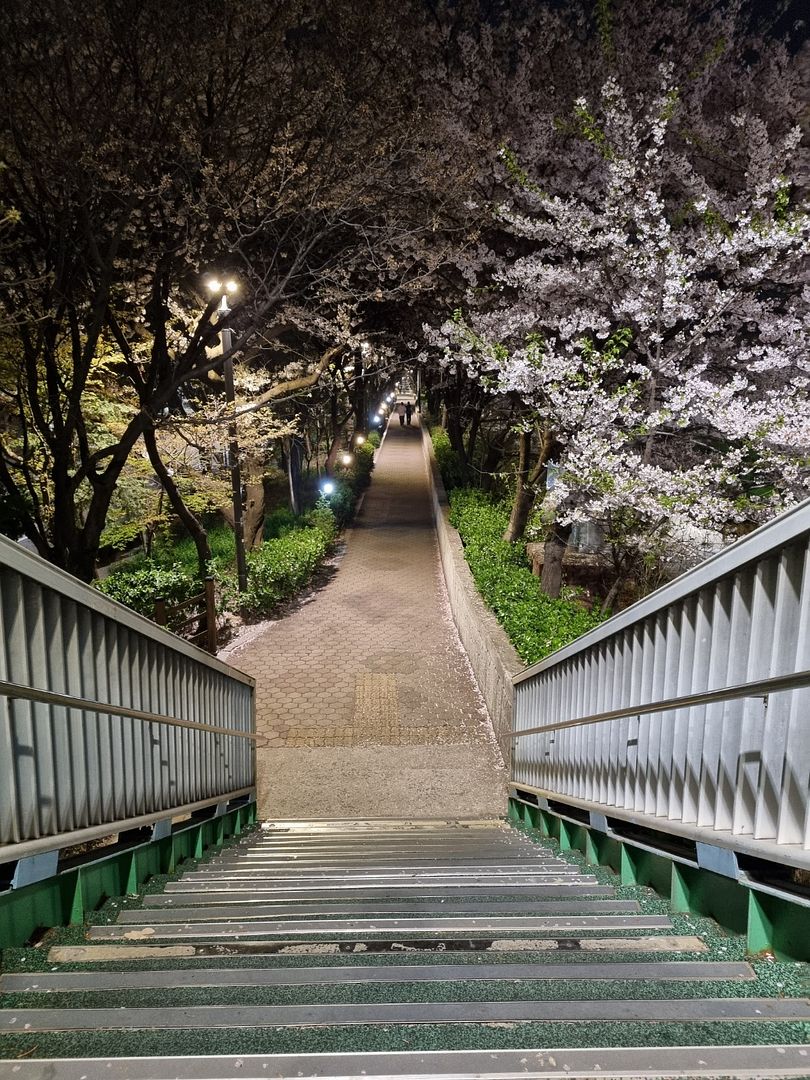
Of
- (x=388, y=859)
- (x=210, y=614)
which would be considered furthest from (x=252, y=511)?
(x=388, y=859)

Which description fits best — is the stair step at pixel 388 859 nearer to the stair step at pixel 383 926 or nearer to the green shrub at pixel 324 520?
the stair step at pixel 383 926

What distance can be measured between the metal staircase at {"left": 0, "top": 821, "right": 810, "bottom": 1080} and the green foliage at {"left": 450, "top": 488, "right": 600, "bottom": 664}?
289 cm

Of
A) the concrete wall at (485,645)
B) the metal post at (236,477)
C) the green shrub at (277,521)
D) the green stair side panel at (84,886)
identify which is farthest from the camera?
the green shrub at (277,521)

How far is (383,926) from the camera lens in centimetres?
250

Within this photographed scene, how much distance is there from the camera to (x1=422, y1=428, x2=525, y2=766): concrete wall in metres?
7.24

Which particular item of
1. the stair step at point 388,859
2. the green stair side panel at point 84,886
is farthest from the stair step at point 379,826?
the green stair side panel at point 84,886

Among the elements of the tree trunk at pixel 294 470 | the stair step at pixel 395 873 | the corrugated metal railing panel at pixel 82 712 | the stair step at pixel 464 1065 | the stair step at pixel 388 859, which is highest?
the tree trunk at pixel 294 470

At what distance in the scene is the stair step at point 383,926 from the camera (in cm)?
241

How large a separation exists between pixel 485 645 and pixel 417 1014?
6971 mm

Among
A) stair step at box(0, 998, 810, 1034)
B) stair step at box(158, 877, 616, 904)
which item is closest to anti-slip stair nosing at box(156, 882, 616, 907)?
stair step at box(158, 877, 616, 904)

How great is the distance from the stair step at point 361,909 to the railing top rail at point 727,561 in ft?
4.12

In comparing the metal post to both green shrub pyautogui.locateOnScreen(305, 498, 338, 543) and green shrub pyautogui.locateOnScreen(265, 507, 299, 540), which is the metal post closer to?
green shrub pyautogui.locateOnScreen(305, 498, 338, 543)

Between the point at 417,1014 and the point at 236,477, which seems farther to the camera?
the point at 236,477

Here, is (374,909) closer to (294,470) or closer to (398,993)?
(398,993)
